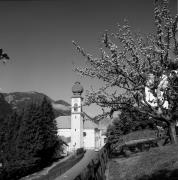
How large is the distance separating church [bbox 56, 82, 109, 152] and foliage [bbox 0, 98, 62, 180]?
2329 cm

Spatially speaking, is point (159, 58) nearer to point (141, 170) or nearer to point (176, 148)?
point (176, 148)

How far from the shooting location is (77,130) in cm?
8525

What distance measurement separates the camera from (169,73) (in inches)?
491

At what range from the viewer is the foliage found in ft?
145

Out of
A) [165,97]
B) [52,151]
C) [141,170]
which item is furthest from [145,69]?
[52,151]

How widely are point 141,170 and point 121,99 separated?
4465mm

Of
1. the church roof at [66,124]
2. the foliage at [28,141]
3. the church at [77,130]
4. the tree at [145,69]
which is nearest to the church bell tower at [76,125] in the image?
the church at [77,130]

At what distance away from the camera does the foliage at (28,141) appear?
44.3 meters

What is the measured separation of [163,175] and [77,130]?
77454 millimetres

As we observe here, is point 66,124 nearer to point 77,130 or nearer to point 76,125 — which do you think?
point 76,125

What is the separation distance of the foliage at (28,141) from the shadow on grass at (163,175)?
3709cm

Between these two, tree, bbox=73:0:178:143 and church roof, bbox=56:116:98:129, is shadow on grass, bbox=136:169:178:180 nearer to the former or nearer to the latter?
tree, bbox=73:0:178:143

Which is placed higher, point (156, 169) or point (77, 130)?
point (77, 130)

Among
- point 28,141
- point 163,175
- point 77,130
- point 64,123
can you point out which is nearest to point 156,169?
point 163,175
